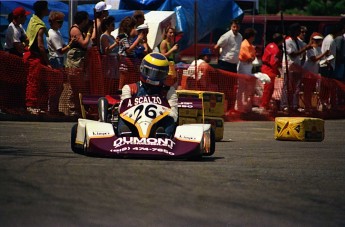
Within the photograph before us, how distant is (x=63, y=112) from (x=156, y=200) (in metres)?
9.54

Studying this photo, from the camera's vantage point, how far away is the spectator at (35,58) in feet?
59.6

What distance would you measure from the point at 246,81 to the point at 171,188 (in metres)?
11.3

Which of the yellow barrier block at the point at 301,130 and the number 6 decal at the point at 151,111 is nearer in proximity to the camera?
the number 6 decal at the point at 151,111

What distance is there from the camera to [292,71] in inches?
866

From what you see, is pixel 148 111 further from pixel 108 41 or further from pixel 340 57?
pixel 340 57

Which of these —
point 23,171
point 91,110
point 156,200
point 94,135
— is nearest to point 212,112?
point 91,110

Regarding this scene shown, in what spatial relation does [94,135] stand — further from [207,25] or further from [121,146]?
[207,25]

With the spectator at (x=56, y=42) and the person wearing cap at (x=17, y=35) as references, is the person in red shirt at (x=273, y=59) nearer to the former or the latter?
the spectator at (x=56, y=42)

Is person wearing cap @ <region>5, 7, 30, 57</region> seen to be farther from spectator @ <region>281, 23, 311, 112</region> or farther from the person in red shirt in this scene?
spectator @ <region>281, 23, 311, 112</region>

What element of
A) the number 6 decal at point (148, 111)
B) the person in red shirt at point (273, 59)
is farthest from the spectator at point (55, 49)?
the number 6 decal at point (148, 111)

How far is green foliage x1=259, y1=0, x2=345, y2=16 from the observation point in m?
41.9

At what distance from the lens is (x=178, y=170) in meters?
11.3

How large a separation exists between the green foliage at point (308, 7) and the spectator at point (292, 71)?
1782 cm

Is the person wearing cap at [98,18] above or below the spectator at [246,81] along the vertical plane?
above
